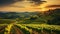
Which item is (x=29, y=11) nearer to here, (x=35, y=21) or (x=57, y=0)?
(x=35, y=21)

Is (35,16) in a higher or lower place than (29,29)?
higher

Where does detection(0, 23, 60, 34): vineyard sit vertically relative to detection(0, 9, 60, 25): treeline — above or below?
below

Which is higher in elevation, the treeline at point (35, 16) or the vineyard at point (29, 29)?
the treeline at point (35, 16)

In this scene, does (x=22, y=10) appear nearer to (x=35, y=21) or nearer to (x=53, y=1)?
(x=35, y=21)

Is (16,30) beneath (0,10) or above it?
beneath

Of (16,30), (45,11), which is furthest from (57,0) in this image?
(16,30)

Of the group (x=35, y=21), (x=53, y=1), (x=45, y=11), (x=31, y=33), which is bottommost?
(x=31, y=33)
